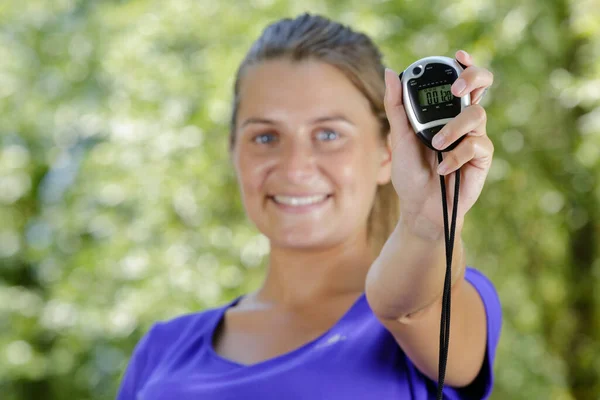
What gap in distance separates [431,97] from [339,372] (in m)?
0.46

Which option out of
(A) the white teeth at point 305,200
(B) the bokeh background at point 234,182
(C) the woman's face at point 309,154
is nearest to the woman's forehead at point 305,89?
(C) the woman's face at point 309,154

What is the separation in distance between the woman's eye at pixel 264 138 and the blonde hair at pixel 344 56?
0.36ft

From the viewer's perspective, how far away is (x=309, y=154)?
1335 millimetres

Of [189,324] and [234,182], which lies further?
[234,182]

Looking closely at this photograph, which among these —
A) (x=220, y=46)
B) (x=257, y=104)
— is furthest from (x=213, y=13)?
(x=257, y=104)

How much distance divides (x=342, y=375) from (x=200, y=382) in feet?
0.90

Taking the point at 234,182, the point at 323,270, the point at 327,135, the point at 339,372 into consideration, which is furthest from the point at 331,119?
the point at 234,182

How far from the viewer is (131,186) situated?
143 inches

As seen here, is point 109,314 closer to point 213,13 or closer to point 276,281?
point 213,13

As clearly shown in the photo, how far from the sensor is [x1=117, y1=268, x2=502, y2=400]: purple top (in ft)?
3.73

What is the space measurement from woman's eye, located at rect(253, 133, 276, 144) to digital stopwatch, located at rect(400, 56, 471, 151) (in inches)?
19.8

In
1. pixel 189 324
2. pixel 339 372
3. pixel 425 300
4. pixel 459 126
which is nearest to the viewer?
pixel 459 126

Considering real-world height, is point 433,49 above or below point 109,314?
above

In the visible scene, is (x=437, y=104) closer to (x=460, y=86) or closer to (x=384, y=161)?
(x=460, y=86)
